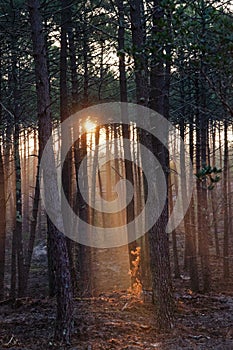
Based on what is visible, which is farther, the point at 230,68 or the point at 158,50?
the point at 158,50

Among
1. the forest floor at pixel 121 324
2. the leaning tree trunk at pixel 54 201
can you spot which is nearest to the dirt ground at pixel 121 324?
the forest floor at pixel 121 324

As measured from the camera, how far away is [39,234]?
31438mm

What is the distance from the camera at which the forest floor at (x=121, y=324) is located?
729 centimetres

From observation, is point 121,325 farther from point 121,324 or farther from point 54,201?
point 54,201

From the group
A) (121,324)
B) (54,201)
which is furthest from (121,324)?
(54,201)

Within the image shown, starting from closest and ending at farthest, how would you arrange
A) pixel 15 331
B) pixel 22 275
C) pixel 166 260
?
pixel 166 260 → pixel 15 331 → pixel 22 275

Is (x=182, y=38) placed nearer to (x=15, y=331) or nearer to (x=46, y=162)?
(x=46, y=162)

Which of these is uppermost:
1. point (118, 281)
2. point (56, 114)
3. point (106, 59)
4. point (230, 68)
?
point (106, 59)

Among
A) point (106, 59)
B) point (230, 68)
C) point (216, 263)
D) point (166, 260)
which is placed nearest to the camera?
point (230, 68)

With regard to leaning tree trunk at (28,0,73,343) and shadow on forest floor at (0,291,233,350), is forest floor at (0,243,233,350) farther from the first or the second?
leaning tree trunk at (28,0,73,343)

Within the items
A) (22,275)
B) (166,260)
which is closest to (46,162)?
(166,260)

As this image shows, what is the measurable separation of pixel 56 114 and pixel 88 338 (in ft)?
46.2

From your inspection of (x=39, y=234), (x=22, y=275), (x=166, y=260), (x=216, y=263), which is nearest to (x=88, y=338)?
(x=166, y=260)

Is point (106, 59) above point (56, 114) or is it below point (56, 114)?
above
